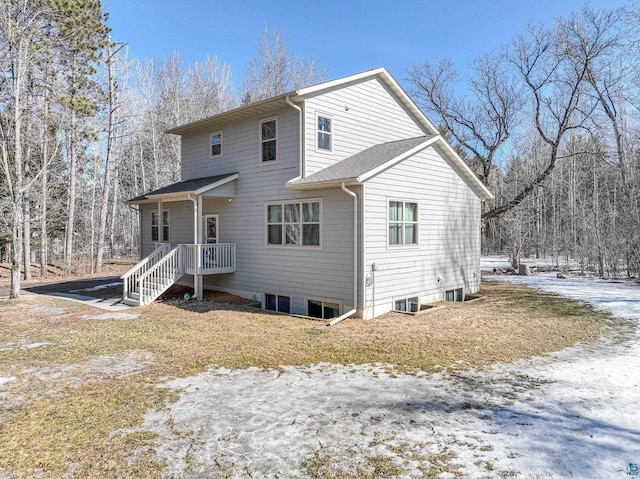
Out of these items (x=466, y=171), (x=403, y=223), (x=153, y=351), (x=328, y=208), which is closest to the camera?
(x=153, y=351)

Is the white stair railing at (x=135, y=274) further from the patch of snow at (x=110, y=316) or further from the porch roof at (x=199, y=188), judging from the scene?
the porch roof at (x=199, y=188)

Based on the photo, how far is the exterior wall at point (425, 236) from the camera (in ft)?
31.8

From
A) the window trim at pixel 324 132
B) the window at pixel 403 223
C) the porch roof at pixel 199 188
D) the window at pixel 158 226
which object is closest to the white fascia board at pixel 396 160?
the window at pixel 403 223

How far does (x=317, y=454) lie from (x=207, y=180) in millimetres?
10638

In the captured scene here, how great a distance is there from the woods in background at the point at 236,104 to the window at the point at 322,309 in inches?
357

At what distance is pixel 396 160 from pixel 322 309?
14.0ft

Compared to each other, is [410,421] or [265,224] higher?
[265,224]

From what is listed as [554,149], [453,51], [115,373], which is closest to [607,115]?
[554,149]

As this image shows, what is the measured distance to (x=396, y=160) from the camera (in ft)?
32.7

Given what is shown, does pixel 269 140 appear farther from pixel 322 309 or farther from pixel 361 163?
pixel 322 309

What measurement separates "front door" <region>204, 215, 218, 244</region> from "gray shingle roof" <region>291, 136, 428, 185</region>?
416 cm

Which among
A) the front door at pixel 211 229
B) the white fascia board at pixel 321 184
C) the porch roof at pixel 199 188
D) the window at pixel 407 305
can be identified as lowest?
the window at pixel 407 305

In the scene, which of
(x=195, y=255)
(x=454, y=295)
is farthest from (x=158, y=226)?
(x=454, y=295)

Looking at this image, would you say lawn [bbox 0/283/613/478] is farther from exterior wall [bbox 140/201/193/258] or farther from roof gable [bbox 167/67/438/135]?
roof gable [bbox 167/67/438/135]
